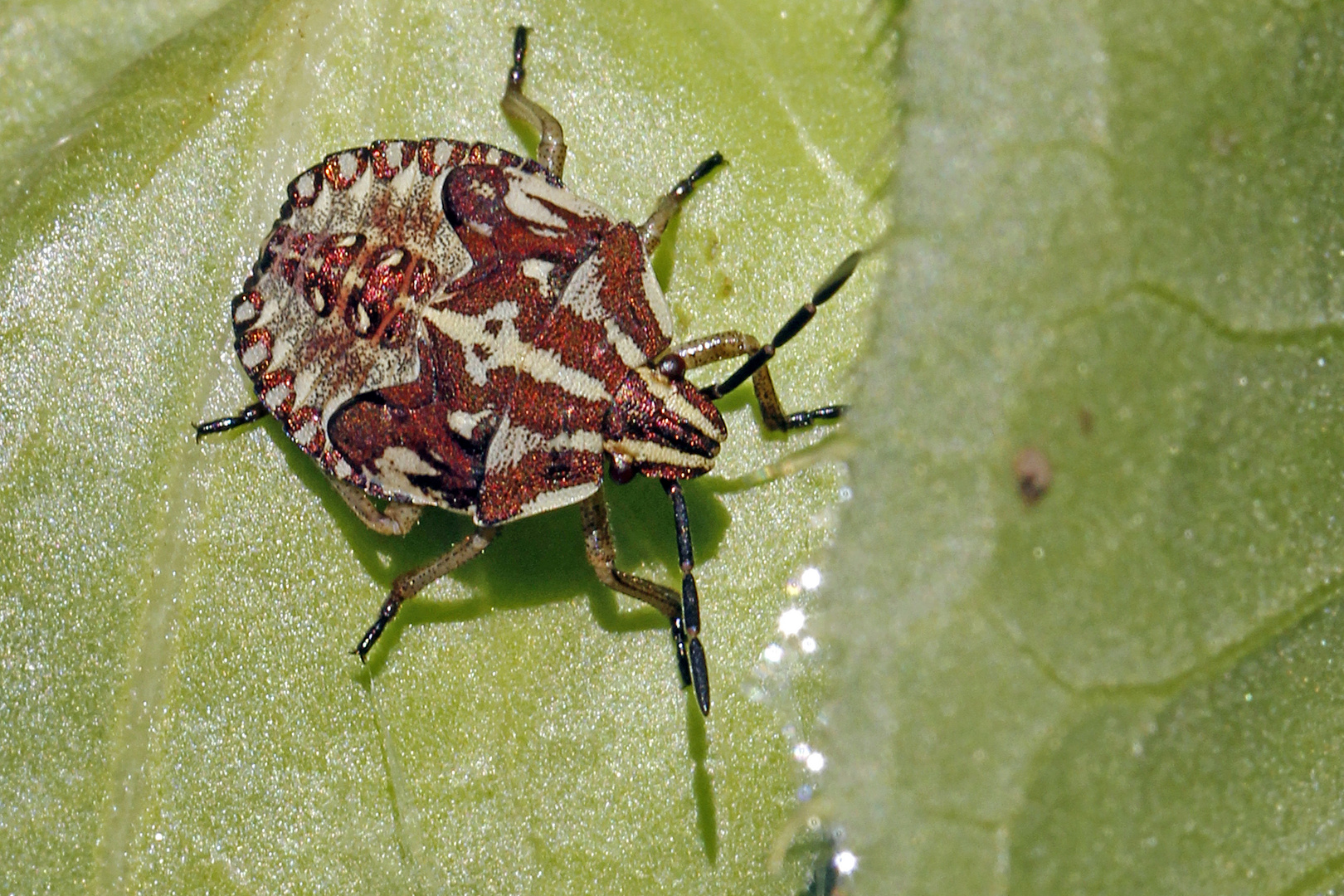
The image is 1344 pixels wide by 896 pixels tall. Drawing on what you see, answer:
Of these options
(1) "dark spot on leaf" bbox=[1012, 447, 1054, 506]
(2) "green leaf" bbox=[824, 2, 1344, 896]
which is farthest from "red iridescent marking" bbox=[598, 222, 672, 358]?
(1) "dark spot on leaf" bbox=[1012, 447, 1054, 506]

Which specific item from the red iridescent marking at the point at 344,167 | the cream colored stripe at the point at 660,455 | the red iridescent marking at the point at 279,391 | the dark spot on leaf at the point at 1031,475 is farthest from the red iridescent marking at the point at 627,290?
the dark spot on leaf at the point at 1031,475

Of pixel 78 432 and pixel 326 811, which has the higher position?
pixel 78 432

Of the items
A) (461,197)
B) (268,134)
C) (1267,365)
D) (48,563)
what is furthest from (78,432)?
(1267,365)

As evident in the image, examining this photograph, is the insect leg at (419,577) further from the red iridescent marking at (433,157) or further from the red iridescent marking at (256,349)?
the red iridescent marking at (433,157)

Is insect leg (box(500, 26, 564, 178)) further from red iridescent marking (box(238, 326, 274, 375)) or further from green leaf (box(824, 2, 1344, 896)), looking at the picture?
green leaf (box(824, 2, 1344, 896))

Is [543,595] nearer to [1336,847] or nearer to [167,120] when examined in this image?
[167,120]
